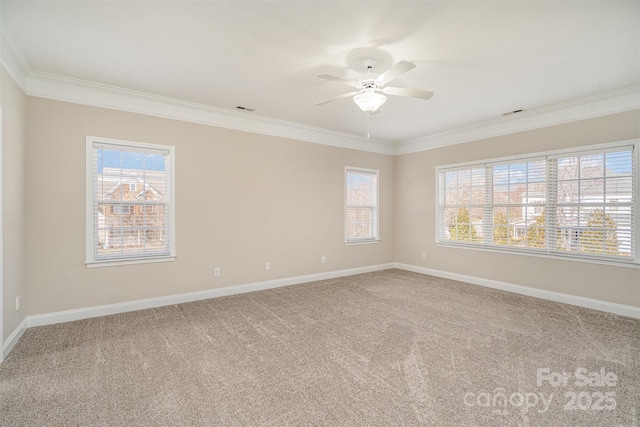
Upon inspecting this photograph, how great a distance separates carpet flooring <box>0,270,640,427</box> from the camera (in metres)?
1.93

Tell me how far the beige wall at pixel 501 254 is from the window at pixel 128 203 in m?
4.52

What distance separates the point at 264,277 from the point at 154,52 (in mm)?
3385

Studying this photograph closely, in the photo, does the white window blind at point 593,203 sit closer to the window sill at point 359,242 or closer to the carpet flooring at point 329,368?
the carpet flooring at point 329,368

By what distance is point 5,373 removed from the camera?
Result: 7.79ft

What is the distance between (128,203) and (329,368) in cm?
319

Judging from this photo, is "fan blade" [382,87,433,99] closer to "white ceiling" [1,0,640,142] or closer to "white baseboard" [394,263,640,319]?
"white ceiling" [1,0,640,142]

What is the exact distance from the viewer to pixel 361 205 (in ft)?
20.5

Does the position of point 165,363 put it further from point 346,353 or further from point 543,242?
point 543,242

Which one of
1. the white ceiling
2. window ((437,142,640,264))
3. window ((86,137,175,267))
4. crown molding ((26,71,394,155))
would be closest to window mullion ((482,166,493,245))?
window ((437,142,640,264))

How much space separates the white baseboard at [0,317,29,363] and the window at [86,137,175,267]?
79cm

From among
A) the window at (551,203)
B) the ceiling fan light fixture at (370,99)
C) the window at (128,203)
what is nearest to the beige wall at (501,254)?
the window at (551,203)

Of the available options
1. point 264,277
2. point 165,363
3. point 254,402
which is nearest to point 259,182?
point 264,277

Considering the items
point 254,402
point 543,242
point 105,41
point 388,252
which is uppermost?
point 105,41

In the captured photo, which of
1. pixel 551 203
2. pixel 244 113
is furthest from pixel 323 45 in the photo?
pixel 551 203
